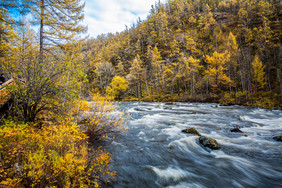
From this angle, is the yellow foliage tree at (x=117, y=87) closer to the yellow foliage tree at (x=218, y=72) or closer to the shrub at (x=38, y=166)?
the yellow foliage tree at (x=218, y=72)

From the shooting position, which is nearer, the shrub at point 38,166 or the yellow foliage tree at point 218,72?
the shrub at point 38,166

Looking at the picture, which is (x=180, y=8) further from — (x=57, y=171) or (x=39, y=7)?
(x=57, y=171)

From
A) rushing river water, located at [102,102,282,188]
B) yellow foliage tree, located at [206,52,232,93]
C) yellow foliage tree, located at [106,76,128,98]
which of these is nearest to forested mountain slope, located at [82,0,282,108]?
yellow foliage tree, located at [206,52,232,93]

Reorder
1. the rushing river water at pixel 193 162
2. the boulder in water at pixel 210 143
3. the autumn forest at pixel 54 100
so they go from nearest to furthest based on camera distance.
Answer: the autumn forest at pixel 54 100 → the rushing river water at pixel 193 162 → the boulder in water at pixel 210 143

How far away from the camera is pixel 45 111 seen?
6.10 meters

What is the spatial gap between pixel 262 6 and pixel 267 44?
2317 cm

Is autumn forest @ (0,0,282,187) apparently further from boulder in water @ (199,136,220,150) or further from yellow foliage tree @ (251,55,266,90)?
boulder in water @ (199,136,220,150)

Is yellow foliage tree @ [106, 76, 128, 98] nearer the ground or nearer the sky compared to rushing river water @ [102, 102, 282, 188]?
nearer the sky

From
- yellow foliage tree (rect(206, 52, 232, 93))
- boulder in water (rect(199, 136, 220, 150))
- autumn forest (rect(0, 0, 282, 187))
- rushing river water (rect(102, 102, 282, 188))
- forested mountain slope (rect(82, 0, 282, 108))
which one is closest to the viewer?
autumn forest (rect(0, 0, 282, 187))

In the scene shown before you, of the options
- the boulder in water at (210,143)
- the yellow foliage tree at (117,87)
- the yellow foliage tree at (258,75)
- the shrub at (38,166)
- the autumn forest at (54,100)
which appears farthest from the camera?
the yellow foliage tree at (117,87)

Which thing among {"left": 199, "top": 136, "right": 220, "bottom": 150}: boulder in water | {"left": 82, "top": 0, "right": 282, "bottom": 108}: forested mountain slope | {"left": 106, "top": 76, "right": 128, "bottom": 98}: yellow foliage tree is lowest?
{"left": 199, "top": 136, "right": 220, "bottom": 150}: boulder in water

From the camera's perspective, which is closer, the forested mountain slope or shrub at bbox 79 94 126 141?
shrub at bbox 79 94 126 141

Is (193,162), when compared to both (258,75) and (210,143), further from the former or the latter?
(258,75)

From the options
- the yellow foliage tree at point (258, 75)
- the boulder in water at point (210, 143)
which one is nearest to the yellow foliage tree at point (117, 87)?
the yellow foliage tree at point (258, 75)
